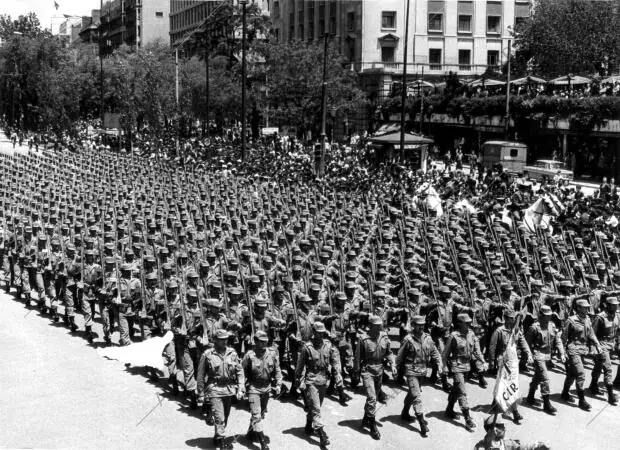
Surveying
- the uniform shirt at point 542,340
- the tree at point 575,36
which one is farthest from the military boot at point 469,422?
the tree at point 575,36

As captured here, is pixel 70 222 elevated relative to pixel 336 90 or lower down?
lower down

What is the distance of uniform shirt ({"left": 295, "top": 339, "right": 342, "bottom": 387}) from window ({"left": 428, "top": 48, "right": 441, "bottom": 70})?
177 ft

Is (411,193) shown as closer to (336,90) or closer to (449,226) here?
(449,226)

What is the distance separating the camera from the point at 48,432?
10.3 metres

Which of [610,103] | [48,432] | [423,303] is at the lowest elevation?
[48,432]

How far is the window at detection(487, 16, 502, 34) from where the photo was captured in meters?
62.7

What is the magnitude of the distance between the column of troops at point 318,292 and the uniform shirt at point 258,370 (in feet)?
0.05

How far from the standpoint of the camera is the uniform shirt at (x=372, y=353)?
10625 millimetres

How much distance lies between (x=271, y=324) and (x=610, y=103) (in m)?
28.2

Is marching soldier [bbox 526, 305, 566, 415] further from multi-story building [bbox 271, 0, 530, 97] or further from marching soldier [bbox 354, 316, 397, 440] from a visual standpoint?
multi-story building [bbox 271, 0, 530, 97]

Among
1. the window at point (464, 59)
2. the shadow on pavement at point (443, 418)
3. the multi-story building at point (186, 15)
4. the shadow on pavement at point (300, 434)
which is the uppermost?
the multi-story building at point (186, 15)

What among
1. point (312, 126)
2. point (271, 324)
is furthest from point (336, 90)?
point (271, 324)

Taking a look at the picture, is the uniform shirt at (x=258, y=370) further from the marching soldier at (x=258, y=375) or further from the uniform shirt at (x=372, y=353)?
the uniform shirt at (x=372, y=353)

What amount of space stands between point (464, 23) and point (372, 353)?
55102 millimetres
